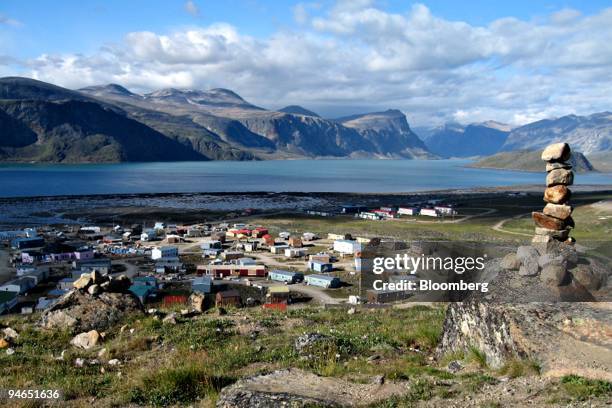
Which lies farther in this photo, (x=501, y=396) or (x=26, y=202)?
(x=26, y=202)

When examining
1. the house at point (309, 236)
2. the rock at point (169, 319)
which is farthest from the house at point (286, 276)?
the rock at point (169, 319)

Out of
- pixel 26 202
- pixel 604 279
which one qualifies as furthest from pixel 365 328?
pixel 26 202

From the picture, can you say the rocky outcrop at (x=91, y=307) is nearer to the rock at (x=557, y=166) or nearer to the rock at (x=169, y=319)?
the rock at (x=169, y=319)

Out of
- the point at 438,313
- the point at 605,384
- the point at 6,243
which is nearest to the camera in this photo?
the point at 605,384

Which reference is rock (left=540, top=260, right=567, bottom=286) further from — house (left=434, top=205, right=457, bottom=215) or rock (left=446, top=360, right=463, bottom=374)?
house (left=434, top=205, right=457, bottom=215)

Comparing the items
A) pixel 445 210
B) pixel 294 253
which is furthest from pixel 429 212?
pixel 294 253

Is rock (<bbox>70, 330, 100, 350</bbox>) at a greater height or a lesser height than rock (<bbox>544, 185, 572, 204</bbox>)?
lesser

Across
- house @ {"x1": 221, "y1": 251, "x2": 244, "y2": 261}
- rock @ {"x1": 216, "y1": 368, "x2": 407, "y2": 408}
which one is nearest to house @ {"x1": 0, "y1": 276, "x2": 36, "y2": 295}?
house @ {"x1": 221, "y1": 251, "x2": 244, "y2": 261}

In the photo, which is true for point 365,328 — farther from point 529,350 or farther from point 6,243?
point 6,243
